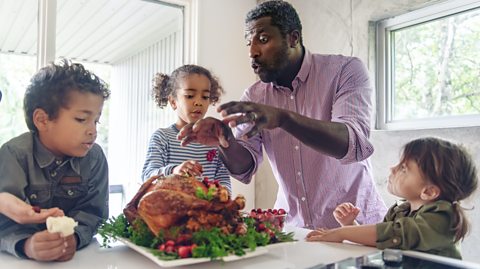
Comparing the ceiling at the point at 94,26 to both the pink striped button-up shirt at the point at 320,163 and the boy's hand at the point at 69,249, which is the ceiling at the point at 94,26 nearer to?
the pink striped button-up shirt at the point at 320,163

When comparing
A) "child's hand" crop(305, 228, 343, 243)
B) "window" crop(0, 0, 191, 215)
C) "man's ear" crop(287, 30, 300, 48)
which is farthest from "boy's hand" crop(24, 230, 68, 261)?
"window" crop(0, 0, 191, 215)

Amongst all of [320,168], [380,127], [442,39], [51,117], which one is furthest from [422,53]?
[51,117]

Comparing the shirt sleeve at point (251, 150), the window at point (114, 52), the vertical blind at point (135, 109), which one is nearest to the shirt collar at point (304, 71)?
the shirt sleeve at point (251, 150)

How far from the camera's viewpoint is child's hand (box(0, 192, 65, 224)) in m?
0.66

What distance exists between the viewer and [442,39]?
1821 mm

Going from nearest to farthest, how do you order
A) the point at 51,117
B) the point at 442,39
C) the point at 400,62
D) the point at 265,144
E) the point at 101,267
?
the point at 101,267
the point at 51,117
the point at 265,144
the point at 442,39
the point at 400,62

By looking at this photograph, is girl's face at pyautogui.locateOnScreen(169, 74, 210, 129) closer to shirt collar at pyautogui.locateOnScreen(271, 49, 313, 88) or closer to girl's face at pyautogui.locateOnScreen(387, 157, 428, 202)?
shirt collar at pyautogui.locateOnScreen(271, 49, 313, 88)

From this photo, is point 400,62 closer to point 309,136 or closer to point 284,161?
point 284,161

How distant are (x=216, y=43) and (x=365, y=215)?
5.66 ft

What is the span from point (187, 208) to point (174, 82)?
1175 mm

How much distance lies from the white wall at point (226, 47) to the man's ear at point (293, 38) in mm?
1329

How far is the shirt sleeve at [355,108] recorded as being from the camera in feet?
3.26

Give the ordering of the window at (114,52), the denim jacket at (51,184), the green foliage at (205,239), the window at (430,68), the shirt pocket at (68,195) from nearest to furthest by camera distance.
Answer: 1. the green foliage at (205,239)
2. the denim jacket at (51,184)
3. the shirt pocket at (68,195)
4. the window at (430,68)
5. the window at (114,52)

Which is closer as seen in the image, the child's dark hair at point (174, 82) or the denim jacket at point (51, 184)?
the denim jacket at point (51, 184)
